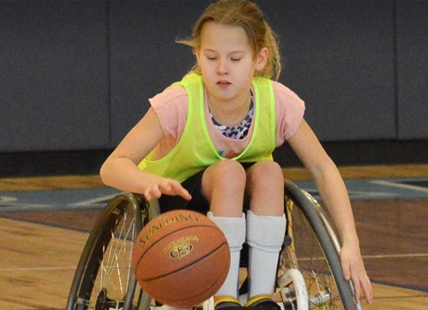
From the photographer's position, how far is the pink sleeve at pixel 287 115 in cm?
279

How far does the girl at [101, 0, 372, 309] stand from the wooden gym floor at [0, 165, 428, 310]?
40.8 inches

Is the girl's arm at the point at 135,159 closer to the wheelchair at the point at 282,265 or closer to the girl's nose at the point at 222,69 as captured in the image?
the wheelchair at the point at 282,265

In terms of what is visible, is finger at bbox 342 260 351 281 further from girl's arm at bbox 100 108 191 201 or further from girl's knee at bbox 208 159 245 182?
girl's arm at bbox 100 108 191 201

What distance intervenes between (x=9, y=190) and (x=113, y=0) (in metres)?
1.19

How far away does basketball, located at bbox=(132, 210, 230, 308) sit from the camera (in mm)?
2398

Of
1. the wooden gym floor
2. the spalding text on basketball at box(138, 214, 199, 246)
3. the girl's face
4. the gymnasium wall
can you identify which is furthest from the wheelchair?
the gymnasium wall

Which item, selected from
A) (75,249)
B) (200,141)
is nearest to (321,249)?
(200,141)

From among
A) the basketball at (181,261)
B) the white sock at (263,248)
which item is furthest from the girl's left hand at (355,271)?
the basketball at (181,261)

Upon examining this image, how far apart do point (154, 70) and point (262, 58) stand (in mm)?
3606

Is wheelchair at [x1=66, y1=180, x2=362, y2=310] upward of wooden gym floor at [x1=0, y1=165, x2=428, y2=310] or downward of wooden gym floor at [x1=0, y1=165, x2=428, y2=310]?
upward

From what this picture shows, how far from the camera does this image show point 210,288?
242cm

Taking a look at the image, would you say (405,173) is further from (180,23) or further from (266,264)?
(266,264)

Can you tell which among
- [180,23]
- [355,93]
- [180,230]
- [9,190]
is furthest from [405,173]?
[180,230]

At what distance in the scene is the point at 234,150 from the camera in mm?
2814
